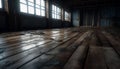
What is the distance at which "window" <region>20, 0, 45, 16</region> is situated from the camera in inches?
219

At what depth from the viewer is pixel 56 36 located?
3.06 meters

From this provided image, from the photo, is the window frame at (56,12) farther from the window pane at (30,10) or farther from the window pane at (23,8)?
the window pane at (23,8)

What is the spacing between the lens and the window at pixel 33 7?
555 cm

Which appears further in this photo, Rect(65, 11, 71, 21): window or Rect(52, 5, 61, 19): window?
Rect(65, 11, 71, 21): window

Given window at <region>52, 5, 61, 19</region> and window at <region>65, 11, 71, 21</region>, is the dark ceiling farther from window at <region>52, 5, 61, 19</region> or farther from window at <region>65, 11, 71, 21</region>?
window at <region>52, 5, 61, 19</region>

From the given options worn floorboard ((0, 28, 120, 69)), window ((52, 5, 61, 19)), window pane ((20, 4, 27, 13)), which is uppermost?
window ((52, 5, 61, 19))

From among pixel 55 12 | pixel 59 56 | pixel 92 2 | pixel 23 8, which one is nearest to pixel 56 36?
pixel 59 56

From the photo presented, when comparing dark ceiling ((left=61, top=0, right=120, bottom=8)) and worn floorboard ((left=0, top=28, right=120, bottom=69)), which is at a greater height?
dark ceiling ((left=61, top=0, right=120, bottom=8))

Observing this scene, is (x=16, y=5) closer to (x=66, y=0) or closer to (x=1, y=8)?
(x=1, y=8)

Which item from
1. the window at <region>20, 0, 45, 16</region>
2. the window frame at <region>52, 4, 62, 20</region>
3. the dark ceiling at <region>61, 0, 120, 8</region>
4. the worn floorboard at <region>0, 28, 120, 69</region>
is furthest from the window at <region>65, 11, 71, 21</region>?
the worn floorboard at <region>0, 28, 120, 69</region>

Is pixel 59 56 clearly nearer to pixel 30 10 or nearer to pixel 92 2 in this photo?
pixel 30 10

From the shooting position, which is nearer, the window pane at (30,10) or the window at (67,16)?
the window pane at (30,10)

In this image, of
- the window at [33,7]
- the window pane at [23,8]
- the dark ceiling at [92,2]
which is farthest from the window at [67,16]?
the window pane at [23,8]

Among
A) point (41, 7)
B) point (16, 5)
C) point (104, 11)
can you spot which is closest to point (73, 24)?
point (104, 11)
